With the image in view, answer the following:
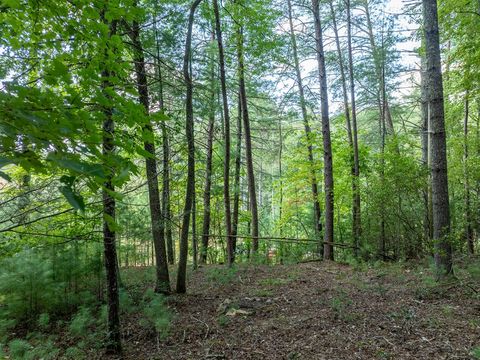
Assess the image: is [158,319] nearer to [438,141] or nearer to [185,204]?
[185,204]

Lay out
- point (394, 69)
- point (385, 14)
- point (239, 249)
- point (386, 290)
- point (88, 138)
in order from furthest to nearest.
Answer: point (239, 249) → point (394, 69) → point (385, 14) → point (386, 290) → point (88, 138)

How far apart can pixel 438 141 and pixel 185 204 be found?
4631 millimetres

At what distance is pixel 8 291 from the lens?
16.7 feet

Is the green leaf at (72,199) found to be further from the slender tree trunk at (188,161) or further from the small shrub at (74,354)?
the slender tree trunk at (188,161)

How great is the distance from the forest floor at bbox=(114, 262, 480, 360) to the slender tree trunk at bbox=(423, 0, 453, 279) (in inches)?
23.8

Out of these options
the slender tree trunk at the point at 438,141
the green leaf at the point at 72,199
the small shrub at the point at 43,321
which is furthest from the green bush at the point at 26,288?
the slender tree trunk at the point at 438,141

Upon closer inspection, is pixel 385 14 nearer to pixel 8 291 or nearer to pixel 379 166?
pixel 379 166

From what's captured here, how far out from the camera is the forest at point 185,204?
60.3 inches

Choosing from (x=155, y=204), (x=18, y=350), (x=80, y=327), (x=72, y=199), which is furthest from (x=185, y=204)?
(x=72, y=199)

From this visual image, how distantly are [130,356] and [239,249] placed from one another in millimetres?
8042

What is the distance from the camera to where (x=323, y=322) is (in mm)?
3990

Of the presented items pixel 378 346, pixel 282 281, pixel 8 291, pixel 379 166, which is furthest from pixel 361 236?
pixel 8 291

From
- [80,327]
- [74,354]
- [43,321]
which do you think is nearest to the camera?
[74,354]

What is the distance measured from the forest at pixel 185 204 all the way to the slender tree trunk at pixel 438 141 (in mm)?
23
